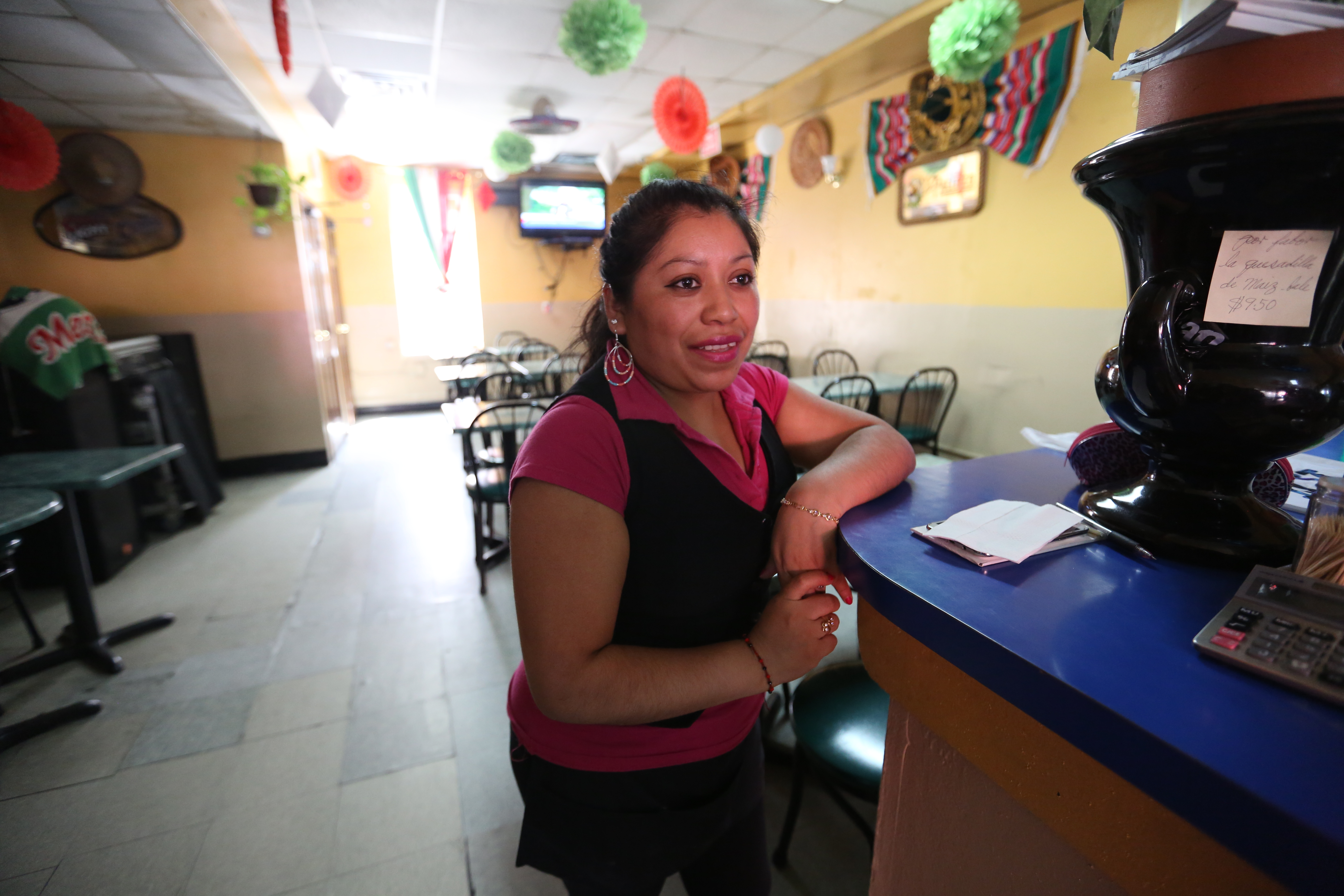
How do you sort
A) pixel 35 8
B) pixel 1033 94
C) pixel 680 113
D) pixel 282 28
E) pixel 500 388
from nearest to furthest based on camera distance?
1. pixel 282 28
2. pixel 35 8
3. pixel 1033 94
4. pixel 680 113
5. pixel 500 388

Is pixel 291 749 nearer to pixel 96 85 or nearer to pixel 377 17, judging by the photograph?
pixel 377 17

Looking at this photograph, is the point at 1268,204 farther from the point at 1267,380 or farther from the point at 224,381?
the point at 224,381

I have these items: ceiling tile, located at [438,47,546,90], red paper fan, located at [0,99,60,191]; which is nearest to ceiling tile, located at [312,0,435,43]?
ceiling tile, located at [438,47,546,90]

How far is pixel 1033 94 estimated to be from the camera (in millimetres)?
3586

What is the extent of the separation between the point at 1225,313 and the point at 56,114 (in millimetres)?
6314

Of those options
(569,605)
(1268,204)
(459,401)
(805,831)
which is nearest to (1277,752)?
(1268,204)

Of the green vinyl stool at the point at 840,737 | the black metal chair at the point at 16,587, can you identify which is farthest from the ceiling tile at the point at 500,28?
the green vinyl stool at the point at 840,737

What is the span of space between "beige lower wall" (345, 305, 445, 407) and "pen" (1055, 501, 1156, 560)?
8.22 meters

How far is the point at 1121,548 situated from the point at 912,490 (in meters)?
0.25

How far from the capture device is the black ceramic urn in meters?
0.48

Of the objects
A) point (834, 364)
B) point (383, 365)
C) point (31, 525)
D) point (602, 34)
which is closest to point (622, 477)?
point (31, 525)

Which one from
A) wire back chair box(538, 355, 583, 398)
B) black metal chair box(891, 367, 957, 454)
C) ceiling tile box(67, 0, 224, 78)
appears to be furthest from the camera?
wire back chair box(538, 355, 583, 398)

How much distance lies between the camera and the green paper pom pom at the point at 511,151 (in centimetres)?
568

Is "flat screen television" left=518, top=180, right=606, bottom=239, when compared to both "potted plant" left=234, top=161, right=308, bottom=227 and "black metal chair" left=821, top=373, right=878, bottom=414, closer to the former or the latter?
"potted plant" left=234, top=161, right=308, bottom=227
